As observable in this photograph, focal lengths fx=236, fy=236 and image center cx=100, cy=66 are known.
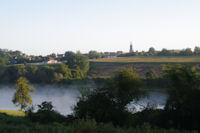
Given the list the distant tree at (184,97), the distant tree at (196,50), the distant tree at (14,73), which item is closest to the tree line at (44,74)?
the distant tree at (14,73)

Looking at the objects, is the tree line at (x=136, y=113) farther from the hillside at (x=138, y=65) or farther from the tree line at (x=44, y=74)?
the hillside at (x=138, y=65)

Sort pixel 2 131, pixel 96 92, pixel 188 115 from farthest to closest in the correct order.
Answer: pixel 96 92
pixel 188 115
pixel 2 131

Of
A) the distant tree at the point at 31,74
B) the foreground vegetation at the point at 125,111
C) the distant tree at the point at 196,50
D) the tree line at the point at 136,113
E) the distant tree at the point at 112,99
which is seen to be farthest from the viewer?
the distant tree at the point at 196,50

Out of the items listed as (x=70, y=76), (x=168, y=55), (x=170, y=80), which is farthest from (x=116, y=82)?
(x=168, y=55)

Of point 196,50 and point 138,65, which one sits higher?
point 196,50

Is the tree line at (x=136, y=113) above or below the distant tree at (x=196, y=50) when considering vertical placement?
below

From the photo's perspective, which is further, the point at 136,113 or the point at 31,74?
the point at 31,74

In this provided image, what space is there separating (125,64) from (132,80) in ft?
209

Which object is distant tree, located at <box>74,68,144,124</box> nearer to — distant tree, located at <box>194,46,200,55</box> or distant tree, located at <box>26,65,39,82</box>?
distant tree, located at <box>26,65,39,82</box>

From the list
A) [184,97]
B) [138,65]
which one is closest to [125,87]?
[184,97]

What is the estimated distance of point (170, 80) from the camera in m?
14.4

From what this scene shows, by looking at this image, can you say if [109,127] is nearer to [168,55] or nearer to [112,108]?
[112,108]

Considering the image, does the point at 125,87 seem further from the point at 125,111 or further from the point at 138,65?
the point at 138,65

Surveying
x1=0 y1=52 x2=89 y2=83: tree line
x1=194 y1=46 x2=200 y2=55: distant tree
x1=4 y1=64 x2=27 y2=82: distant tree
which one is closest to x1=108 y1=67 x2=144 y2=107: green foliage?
x1=0 y1=52 x2=89 y2=83: tree line
